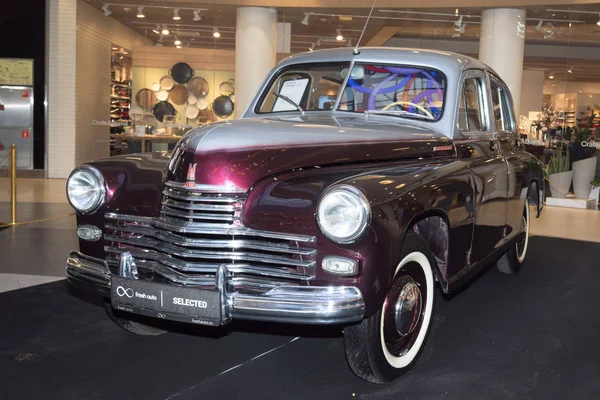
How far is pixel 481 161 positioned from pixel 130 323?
7.67 ft

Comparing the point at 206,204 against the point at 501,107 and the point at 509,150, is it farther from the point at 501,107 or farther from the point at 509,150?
the point at 501,107

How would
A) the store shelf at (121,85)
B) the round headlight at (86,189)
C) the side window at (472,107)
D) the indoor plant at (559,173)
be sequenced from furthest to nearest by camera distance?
the store shelf at (121,85)
the indoor plant at (559,173)
the side window at (472,107)
the round headlight at (86,189)

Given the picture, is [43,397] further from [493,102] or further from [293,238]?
[493,102]

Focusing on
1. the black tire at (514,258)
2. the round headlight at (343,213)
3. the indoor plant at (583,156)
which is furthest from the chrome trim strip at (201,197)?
the indoor plant at (583,156)

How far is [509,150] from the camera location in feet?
16.9

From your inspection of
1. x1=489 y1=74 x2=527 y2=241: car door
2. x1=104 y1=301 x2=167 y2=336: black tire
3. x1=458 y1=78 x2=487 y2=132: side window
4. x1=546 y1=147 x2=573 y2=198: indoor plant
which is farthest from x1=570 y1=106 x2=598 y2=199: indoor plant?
x1=104 y1=301 x2=167 y2=336: black tire

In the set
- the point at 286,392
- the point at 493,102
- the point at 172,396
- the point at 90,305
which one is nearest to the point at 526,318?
the point at 493,102

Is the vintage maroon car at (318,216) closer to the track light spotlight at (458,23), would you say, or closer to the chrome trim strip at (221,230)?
the chrome trim strip at (221,230)

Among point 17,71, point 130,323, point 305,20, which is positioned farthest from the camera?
point 17,71

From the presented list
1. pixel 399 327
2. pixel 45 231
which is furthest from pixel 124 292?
pixel 45 231

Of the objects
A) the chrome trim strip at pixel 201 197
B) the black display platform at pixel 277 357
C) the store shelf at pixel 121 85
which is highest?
the store shelf at pixel 121 85

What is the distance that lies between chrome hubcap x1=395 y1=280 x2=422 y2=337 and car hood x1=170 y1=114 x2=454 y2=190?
68cm

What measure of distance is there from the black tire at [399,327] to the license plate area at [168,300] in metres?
0.68

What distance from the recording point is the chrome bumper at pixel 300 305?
9.71 ft
